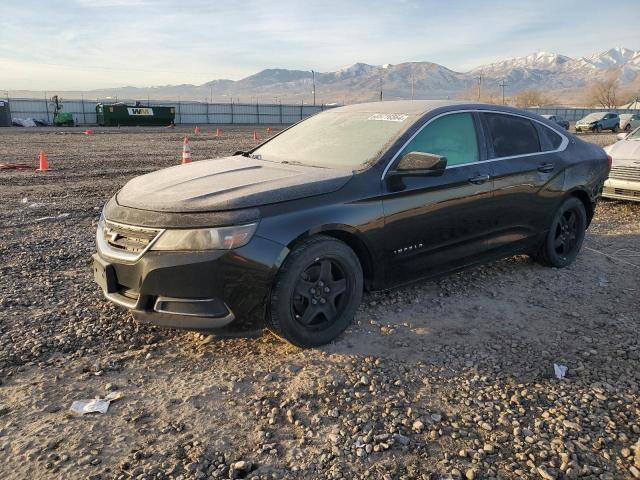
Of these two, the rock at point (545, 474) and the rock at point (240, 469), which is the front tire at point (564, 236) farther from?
the rock at point (240, 469)

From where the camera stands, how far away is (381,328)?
4.04 metres

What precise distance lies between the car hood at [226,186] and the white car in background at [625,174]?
664cm

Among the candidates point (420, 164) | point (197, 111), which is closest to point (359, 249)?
point (420, 164)

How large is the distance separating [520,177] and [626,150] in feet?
17.5

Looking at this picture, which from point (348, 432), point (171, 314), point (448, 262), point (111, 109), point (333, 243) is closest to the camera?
point (348, 432)

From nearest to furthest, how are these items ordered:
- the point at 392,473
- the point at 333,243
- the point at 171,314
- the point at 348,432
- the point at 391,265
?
the point at 392,473 → the point at 348,432 → the point at 171,314 → the point at 333,243 → the point at 391,265

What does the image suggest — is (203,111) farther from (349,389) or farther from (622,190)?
(349,389)

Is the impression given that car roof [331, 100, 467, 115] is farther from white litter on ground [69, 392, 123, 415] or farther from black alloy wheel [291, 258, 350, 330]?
white litter on ground [69, 392, 123, 415]

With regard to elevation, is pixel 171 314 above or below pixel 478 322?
above

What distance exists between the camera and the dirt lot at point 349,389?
2572 millimetres

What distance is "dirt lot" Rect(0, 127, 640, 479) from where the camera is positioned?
2.57 metres

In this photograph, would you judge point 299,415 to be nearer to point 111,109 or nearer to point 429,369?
point 429,369

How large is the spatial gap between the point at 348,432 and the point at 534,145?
3.62 metres

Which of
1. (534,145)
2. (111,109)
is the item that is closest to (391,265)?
(534,145)
